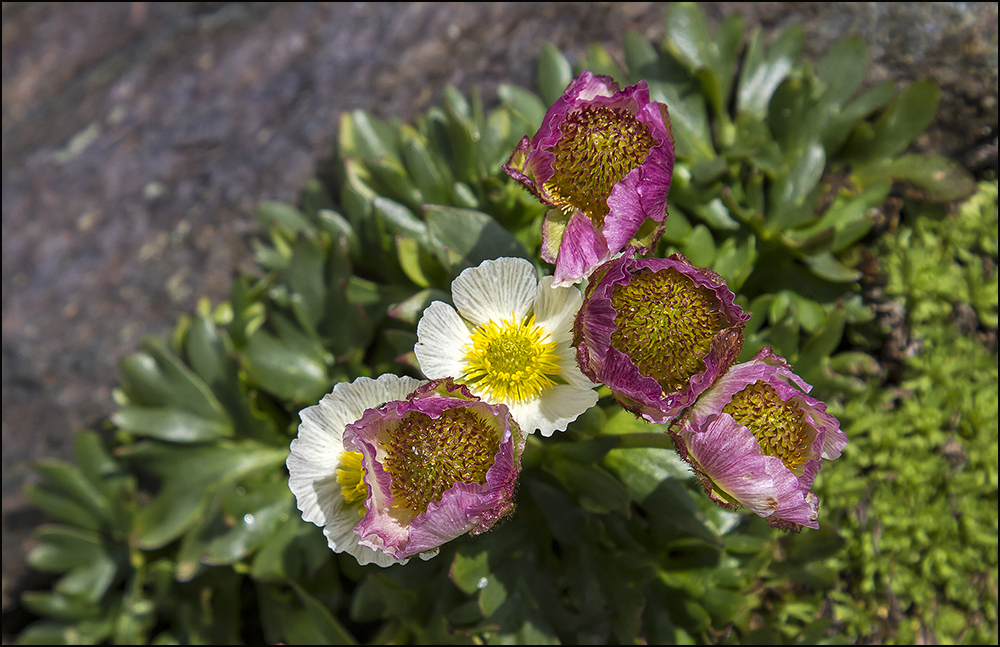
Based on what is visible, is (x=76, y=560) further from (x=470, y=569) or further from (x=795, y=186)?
(x=795, y=186)

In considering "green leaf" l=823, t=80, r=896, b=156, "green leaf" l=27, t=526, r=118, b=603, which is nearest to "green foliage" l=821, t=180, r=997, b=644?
"green leaf" l=823, t=80, r=896, b=156

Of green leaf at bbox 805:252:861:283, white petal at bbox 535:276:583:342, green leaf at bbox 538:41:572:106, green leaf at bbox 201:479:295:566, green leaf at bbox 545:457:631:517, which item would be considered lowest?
green leaf at bbox 201:479:295:566

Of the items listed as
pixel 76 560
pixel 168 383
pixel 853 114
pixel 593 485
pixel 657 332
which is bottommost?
pixel 76 560

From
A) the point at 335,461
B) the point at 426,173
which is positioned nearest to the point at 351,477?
the point at 335,461

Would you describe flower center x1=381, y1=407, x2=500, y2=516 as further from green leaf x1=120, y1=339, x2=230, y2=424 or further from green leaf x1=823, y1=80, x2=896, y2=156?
green leaf x1=823, y1=80, x2=896, y2=156

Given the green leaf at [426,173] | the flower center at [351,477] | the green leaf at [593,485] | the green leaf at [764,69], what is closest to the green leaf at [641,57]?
the green leaf at [764,69]
